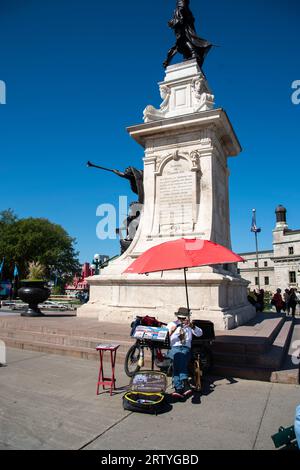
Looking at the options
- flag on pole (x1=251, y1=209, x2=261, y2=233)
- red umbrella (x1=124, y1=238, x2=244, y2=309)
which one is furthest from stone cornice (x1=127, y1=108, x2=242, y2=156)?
flag on pole (x1=251, y1=209, x2=261, y2=233)

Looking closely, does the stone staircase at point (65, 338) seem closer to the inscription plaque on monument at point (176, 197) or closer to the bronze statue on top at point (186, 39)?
the inscription plaque on monument at point (176, 197)

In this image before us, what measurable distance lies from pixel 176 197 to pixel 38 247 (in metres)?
42.2

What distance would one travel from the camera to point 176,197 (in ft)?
34.8

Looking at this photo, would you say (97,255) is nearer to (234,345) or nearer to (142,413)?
(234,345)

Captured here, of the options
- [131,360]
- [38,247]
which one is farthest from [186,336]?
[38,247]

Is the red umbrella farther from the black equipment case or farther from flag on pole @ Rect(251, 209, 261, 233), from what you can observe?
flag on pole @ Rect(251, 209, 261, 233)

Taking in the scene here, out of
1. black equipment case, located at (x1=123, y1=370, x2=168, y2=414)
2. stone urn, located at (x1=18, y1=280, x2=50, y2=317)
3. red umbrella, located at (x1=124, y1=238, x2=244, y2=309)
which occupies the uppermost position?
red umbrella, located at (x1=124, y1=238, x2=244, y2=309)

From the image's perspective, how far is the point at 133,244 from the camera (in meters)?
10.9

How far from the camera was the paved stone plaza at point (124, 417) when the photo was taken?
329 centimetres

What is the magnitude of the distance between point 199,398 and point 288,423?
4.21ft

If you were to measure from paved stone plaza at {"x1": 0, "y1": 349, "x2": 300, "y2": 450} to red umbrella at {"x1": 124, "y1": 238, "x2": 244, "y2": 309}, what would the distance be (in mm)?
1954

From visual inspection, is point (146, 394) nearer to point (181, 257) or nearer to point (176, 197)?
point (181, 257)

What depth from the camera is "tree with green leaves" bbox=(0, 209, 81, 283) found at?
4734 cm
